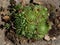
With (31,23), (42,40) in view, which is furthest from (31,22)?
(42,40)

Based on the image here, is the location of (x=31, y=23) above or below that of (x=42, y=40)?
above

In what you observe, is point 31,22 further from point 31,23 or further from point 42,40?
point 42,40

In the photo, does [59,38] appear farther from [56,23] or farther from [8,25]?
[8,25]

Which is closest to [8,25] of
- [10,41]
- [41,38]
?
[10,41]

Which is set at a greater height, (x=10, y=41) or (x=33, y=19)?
(x=33, y=19)
